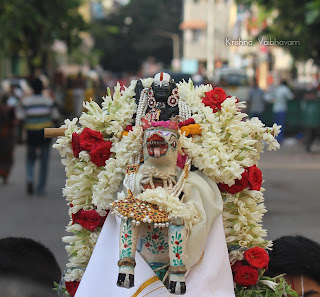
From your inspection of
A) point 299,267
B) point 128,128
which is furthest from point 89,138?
point 299,267

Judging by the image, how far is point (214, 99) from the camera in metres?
4.69

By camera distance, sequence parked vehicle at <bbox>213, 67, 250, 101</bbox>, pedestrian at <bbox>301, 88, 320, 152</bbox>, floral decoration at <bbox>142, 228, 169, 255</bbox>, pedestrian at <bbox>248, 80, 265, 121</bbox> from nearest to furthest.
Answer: floral decoration at <bbox>142, 228, 169, 255</bbox>, pedestrian at <bbox>301, 88, 320, 152</bbox>, pedestrian at <bbox>248, 80, 265, 121</bbox>, parked vehicle at <bbox>213, 67, 250, 101</bbox>

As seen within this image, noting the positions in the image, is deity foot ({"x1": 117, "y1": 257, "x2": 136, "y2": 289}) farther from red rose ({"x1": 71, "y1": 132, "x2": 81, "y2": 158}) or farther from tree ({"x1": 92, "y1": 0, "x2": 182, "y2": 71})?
tree ({"x1": 92, "y1": 0, "x2": 182, "y2": 71})

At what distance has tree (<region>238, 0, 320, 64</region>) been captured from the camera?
1805cm

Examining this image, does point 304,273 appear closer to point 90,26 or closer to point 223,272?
point 223,272

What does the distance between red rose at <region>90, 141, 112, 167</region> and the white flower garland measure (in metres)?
0.04

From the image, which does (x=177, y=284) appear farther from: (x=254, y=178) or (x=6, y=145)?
(x=6, y=145)

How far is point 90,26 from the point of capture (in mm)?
21766

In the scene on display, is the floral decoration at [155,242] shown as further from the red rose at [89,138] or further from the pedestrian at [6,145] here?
the pedestrian at [6,145]

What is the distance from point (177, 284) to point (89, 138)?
1291 millimetres

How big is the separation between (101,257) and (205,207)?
2.14 ft

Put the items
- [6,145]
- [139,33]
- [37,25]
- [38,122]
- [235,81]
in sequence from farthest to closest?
1. [139,33]
2. [235,81]
3. [37,25]
4. [6,145]
5. [38,122]

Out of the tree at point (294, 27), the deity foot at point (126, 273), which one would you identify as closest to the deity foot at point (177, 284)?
the deity foot at point (126, 273)

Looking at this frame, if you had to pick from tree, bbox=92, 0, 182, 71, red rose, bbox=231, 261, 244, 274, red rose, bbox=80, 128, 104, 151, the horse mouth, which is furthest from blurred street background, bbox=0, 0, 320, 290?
tree, bbox=92, 0, 182, 71
